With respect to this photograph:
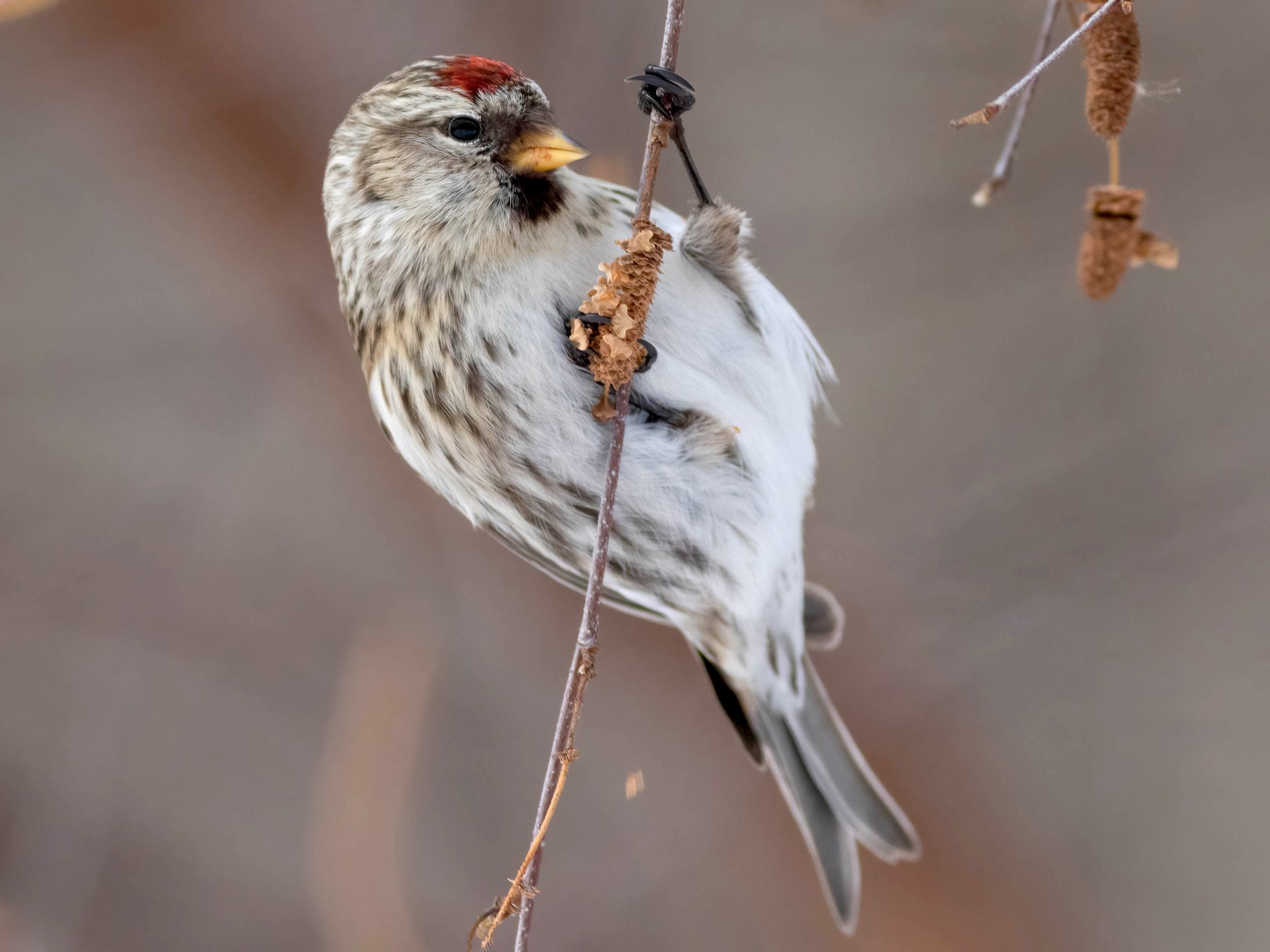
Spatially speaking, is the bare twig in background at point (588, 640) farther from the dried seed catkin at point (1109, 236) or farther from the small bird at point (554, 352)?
the dried seed catkin at point (1109, 236)

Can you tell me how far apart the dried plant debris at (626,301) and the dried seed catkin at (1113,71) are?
1.10 feet

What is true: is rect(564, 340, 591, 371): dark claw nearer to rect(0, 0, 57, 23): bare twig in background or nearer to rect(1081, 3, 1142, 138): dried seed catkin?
rect(1081, 3, 1142, 138): dried seed catkin

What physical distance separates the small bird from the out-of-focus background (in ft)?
2.19

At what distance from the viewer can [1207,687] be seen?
2033mm

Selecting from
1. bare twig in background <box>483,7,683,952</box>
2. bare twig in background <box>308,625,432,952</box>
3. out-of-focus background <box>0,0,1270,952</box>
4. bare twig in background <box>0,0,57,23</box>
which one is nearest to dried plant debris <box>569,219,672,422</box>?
bare twig in background <box>483,7,683,952</box>

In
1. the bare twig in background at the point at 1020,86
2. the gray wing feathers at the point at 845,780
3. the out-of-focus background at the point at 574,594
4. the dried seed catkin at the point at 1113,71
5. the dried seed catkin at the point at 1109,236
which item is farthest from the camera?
the out-of-focus background at the point at 574,594

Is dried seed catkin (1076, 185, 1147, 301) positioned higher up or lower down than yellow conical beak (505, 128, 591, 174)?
lower down

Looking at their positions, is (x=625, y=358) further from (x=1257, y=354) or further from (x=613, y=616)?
(x=1257, y=354)


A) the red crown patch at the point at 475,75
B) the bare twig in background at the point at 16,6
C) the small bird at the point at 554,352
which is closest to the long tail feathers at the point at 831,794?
the small bird at the point at 554,352

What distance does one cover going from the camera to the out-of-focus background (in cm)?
180

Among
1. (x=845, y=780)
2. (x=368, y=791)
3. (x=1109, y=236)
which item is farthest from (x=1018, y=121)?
(x=368, y=791)

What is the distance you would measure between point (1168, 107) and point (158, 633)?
1903 mm

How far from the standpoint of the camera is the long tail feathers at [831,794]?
1.45 m

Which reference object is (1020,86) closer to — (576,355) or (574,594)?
(576,355)
